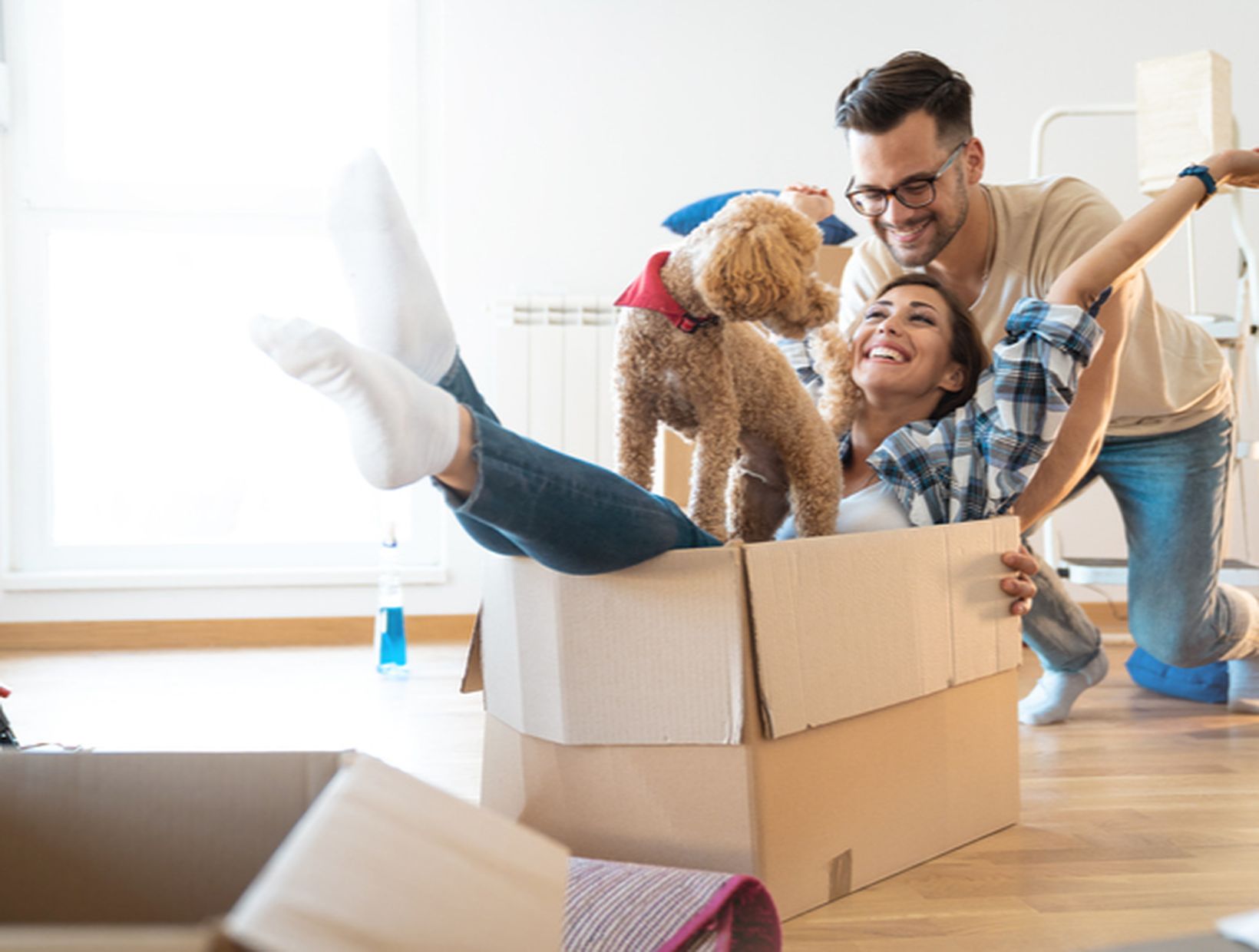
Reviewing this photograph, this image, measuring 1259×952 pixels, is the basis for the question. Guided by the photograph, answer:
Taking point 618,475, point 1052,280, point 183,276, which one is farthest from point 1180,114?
point 183,276

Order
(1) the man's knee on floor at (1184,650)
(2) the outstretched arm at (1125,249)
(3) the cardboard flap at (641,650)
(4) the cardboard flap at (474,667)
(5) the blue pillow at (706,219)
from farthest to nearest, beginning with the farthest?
(5) the blue pillow at (706,219) → (1) the man's knee on floor at (1184,650) → (2) the outstretched arm at (1125,249) → (4) the cardboard flap at (474,667) → (3) the cardboard flap at (641,650)

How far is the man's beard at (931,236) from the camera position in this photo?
5.48 ft

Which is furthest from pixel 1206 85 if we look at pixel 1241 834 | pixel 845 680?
pixel 845 680

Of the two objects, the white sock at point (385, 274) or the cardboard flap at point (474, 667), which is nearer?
the white sock at point (385, 274)

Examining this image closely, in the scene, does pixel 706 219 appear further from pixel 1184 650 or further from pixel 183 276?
pixel 183 276

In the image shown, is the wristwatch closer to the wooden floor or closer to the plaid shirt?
the plaid shirt

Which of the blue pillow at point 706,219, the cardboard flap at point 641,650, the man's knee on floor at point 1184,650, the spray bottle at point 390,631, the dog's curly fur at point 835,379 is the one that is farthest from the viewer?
the spray bottle at point 390,631

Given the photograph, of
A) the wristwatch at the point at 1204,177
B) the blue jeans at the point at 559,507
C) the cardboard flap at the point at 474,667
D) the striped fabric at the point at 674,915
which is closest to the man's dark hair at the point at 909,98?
the wristwatch at the point at 1204,177

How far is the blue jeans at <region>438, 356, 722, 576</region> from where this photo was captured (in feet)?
3.20

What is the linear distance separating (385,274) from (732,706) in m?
0.54

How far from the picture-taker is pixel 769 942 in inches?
38.4

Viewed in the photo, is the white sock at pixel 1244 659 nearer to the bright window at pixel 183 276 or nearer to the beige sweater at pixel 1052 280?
the beige sweater at pixel 1052 280

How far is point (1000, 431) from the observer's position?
1.38 m

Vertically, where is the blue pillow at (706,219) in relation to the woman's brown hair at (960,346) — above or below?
above
